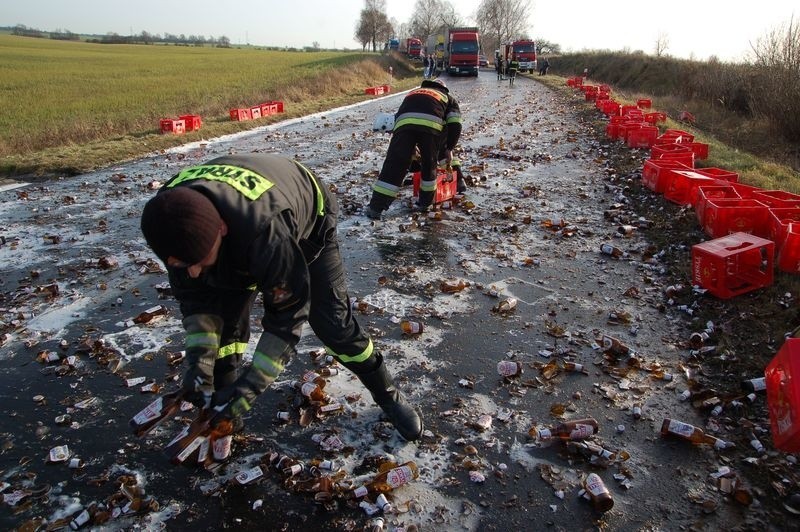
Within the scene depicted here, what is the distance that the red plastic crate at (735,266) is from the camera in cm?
455

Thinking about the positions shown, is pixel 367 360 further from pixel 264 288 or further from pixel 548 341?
pixel 548 341

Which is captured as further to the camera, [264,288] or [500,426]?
[500,426]

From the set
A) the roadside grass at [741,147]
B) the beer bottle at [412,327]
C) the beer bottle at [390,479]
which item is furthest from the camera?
the roadside grass at [741,147]

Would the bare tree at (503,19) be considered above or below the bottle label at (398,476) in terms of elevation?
above

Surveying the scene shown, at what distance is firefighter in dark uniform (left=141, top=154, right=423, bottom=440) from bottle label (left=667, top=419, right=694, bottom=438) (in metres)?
1.82

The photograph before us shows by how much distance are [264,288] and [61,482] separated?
1732 millimetres

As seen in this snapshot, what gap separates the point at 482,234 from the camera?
257 inches

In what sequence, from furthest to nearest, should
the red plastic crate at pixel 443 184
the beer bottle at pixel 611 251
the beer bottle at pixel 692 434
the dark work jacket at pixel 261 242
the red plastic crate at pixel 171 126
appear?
the red plastic crate at pixel 171 126 → the red plastic crate at pixel 443 184 → the beer bottle at pixel 611 251 → the beer bottle at pixel 692 434 → the dark work jacket at pixel 261 242

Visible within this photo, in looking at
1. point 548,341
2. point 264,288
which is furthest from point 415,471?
point 548,341

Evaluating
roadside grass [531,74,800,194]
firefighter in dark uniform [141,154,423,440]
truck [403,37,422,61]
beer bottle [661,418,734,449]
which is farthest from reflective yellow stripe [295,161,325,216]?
truck [403,37,422,61]

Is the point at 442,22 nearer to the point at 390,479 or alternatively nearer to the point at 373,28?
the point at 373,28

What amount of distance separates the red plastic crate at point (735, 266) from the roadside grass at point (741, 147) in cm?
353

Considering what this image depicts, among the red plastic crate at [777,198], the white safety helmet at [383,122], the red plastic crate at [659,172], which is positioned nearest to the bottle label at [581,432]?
the red plastic crate at [777,198]

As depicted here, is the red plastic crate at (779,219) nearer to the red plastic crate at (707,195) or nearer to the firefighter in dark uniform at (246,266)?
the red plastic crate at (707,195)
